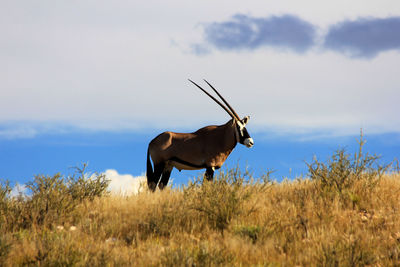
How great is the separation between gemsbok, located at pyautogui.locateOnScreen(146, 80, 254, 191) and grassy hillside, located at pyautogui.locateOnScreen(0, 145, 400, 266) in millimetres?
886

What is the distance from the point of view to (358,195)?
376 inches

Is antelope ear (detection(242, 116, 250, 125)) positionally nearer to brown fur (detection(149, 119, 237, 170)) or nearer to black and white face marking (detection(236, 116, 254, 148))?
black and white face marking (detection(236, 116, 254, 148))

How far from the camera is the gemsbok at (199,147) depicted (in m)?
10.7

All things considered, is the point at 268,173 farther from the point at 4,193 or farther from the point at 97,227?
the point at 4,193

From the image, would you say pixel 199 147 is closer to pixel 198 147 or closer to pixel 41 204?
pixel 198 147

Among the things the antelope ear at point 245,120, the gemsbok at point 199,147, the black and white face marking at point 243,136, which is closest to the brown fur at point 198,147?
the gemsbok at point 199,147

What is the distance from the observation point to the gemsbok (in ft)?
35.1

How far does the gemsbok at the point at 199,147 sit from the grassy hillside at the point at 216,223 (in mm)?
886

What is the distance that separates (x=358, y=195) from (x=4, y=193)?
7207mm

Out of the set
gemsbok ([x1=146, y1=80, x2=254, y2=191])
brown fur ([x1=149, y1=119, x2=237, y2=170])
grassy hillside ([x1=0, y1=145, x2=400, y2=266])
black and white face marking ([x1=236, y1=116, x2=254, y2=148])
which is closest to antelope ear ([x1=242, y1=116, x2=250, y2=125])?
gemsbok ([x1=146, y1=80, x2=254, y2=191])

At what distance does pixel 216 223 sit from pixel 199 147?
284 cm

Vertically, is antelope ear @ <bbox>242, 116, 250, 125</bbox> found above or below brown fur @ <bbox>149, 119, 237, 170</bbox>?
above

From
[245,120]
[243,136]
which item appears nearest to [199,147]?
[243,136]

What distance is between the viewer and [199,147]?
10805 millimetres
